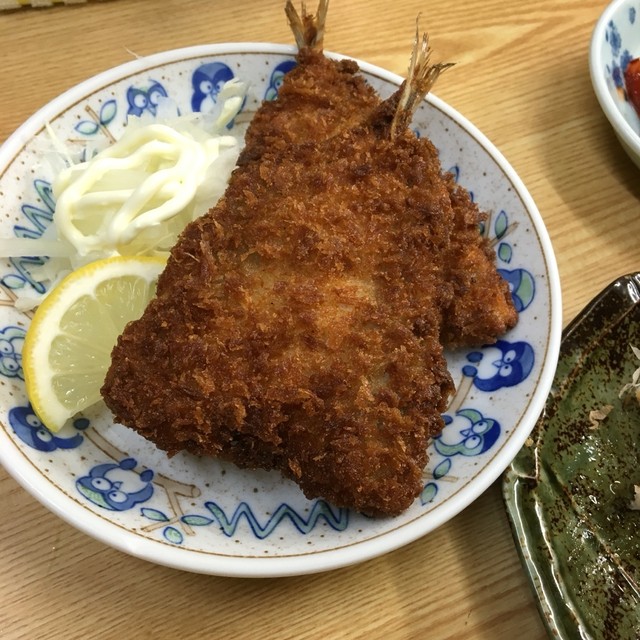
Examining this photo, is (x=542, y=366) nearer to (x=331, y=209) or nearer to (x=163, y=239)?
(x=331, y=209)

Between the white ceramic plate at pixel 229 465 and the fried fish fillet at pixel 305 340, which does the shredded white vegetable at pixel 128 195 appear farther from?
the fried fish fillet at pixel 305 340

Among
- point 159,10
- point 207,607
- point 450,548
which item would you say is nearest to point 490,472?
point 450,548

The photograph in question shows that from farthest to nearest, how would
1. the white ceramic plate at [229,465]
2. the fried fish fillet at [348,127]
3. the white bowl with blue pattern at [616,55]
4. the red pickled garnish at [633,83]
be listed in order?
the red pickled garnish at [633,83] → the white bowl with blue pattern at [616,55] → the fried fish fillet at [348,127] → the white ceramic plate at [229,465]

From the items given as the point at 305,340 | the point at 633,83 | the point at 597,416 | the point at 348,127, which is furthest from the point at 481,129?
the point at 305,340

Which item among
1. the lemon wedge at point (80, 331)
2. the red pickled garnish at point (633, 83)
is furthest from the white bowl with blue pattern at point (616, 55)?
the lemon wedge at point (80, 331)

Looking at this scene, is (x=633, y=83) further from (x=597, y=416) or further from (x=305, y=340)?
(x=305, y=340)
